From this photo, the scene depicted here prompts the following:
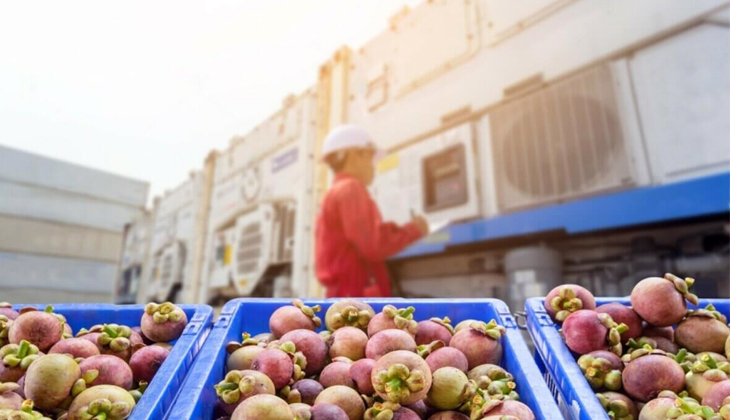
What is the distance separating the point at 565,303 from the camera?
119cm

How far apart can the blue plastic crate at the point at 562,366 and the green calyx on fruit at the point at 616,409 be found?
0.05 meters

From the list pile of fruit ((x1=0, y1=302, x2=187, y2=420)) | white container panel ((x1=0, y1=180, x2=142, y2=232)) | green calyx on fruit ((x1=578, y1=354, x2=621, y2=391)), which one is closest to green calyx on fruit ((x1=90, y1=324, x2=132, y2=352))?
pile of fruit ((x1=0, y1=302, x2=187, y2=420))

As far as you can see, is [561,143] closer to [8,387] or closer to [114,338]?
[114,338]

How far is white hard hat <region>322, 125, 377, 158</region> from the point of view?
13.8 ft

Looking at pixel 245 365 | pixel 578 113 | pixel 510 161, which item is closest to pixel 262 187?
pixel 510 161

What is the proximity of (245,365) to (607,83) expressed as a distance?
2932 mm

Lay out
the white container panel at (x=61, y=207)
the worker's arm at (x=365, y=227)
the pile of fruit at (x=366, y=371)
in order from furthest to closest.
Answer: the white container panel at (x=61, y=207), the worker's arm at (x=365, y=227), the pile of fruit at (x=366, y=371)

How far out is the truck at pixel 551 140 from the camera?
260 centimetres

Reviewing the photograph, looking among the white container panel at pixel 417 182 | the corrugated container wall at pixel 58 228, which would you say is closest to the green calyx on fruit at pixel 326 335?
the white container panel at pixel 417 182

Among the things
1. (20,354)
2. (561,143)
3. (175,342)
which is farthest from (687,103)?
(20,354)

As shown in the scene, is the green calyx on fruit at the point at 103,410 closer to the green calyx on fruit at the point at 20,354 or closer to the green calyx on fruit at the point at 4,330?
the green calyx on fruit at the point at 20,354

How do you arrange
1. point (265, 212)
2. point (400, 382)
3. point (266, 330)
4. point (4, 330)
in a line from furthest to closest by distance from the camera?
point (265, 212) < point (266, 330) < point (4, 330) < point (400, 382)

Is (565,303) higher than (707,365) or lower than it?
higher

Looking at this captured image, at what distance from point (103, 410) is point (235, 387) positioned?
234 mm
